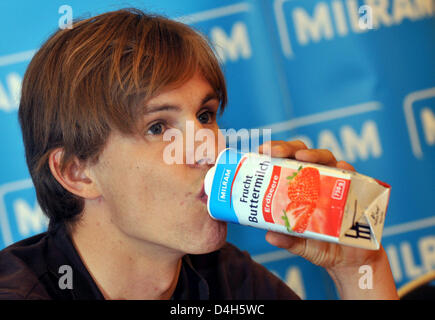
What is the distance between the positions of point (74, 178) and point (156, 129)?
19 cm

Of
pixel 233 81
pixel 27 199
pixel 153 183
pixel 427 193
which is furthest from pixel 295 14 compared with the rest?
pixel 27 199

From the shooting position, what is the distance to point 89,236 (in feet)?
2.85

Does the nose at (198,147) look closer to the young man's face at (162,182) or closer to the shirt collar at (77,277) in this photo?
the young man's face at (162,182)

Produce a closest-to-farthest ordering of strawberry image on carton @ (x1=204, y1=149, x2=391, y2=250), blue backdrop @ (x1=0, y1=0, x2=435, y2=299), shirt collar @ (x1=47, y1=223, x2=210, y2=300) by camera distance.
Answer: strawberry image on carton @ (x1=204, y1=149, x2=391, y2=250)
shirt collar @ (x1=47, y1=223, x2=210, y2=300)
blue backdrop @ (x1=0, y1=0, x2=435, y2=299)

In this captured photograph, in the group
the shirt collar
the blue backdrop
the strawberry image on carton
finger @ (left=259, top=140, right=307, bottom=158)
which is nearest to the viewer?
the strawberry image on carton

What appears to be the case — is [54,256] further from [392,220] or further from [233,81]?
[392,220]

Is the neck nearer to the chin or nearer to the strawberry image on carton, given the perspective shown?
the chin

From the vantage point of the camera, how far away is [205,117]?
34.0 inches

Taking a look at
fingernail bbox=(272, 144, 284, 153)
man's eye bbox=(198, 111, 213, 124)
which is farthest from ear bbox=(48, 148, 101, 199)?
fingernail bbox=(272, 144, 284, 153)

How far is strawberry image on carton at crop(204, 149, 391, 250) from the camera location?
595mm

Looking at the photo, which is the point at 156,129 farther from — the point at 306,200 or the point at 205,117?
the point at 306,200

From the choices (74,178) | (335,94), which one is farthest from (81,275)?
(335,94)

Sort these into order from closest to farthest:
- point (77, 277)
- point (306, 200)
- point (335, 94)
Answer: point (306, 200)
point (77, 277)
point (335, 94)
